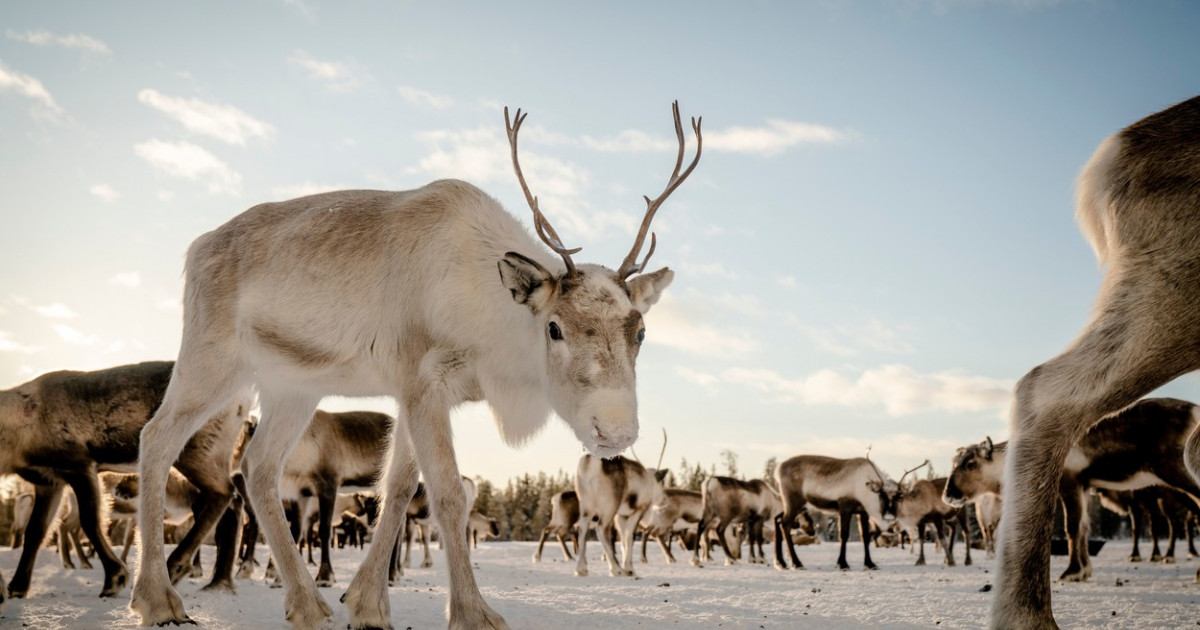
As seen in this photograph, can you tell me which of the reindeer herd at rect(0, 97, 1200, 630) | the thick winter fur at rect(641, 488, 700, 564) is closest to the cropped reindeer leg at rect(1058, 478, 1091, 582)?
the reindeer herd at rect(0, 97, 1200, 630)

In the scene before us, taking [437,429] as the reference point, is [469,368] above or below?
above

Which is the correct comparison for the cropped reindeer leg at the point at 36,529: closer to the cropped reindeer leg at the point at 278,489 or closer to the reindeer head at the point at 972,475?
the cropped reindeer leg at the point at 278,489

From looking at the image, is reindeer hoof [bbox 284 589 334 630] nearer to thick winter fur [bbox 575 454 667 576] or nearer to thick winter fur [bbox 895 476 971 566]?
thick winter fur [bbox 575 454 667 576]

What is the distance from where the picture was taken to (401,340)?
4609 mm

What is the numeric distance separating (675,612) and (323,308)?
2.94 meters

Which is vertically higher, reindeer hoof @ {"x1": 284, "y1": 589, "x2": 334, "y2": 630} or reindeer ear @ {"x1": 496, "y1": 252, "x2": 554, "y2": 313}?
reindeer ear @ {"x1": 496, "y1": 252, "x2": 554, "y2": 313}

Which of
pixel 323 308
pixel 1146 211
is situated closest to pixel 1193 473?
pixel 1146 211

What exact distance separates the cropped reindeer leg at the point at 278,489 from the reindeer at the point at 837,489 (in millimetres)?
10824

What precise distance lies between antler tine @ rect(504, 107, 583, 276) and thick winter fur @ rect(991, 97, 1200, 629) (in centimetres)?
210

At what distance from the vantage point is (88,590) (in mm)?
7371

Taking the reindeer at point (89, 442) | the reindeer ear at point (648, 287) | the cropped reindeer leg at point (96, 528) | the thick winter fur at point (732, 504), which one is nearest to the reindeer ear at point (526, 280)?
the reindeer ear at point (648, 287)

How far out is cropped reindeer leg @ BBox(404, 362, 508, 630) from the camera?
3900mm

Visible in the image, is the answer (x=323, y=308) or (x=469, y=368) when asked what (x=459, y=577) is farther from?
(x=323, y=308)

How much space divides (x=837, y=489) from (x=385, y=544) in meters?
11.7
